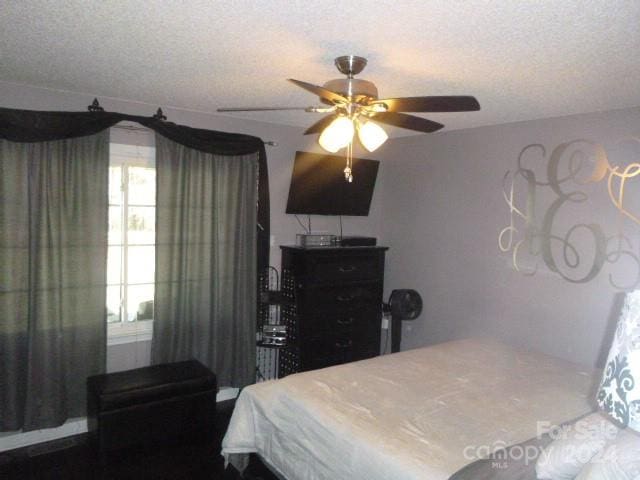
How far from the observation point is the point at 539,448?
189 cm

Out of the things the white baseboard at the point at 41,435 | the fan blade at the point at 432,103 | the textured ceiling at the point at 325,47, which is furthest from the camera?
the white baseboard at the point at 41,435

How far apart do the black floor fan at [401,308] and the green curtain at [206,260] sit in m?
1.38

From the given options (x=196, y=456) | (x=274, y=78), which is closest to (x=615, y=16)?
(x=274, y=78)

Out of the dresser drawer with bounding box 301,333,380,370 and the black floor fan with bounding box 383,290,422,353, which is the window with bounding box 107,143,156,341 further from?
the black floor fan with bounding box 383,290,422,353

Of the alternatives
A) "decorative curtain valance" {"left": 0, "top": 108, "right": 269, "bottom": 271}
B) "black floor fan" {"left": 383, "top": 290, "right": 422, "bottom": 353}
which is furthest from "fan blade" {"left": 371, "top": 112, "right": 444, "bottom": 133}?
"black floor fan" {"left": 383, "top": 290, "right": 422, "bottom": 353}

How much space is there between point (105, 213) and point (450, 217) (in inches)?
119

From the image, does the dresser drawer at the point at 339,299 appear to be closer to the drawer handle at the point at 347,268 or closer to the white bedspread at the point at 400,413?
the drawer handle at the point at 347,268

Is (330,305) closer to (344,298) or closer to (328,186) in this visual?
(344,298)

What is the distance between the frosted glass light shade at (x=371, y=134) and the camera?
2271 millimetres

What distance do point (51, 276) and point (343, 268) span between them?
238 centimetres

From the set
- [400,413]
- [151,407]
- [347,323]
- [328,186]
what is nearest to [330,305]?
[347,323]

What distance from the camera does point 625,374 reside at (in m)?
0.84

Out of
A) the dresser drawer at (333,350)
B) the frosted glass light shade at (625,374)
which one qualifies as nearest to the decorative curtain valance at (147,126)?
the dresser drawer at (333,350)

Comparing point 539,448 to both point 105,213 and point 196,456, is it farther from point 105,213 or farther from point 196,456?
point 105,213
